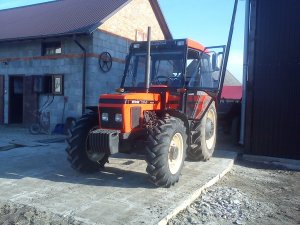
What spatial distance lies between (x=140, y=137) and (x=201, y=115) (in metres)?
1.74

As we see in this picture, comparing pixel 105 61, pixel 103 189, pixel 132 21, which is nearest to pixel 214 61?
pixel 103 189

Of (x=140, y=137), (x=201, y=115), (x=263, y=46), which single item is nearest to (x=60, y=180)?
(x=140, y=137)

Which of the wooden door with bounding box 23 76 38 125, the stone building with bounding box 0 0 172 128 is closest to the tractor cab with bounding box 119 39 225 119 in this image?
the stone building with bounding box 0 0 172 128

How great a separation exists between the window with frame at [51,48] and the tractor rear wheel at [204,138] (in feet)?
24.3

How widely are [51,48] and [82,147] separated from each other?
27.8ft

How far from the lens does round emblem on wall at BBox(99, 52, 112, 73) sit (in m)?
12.6

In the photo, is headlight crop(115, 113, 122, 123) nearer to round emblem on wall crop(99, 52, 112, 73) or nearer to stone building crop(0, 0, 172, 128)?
stone building crop(0, 0, 172, 128)

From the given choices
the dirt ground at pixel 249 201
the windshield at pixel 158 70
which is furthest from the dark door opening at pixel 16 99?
the dirt ground at pixel 249 201

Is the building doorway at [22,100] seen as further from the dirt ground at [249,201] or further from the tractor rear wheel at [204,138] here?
the dirt ground at [249,201]

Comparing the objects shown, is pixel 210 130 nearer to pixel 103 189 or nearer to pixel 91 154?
pixel 91 154

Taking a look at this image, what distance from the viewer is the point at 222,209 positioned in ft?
16.1

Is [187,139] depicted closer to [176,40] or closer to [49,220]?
[176,40]

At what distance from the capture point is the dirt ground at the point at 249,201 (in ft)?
15.2

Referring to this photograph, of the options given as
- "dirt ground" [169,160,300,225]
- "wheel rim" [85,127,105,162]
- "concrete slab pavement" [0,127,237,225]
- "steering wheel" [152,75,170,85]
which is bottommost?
"dirt ground" [169,160,300,225]
